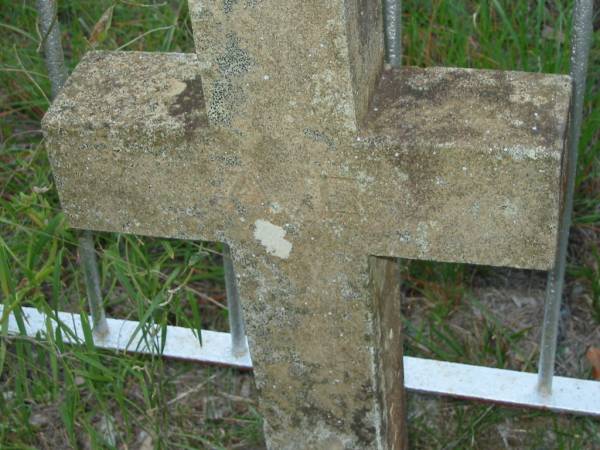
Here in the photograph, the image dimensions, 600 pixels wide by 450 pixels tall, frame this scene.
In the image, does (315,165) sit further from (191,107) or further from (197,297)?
(197,297)

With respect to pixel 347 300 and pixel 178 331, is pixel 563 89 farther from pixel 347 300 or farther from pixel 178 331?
pixel 178 331

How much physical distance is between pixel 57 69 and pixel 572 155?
1.06 meters

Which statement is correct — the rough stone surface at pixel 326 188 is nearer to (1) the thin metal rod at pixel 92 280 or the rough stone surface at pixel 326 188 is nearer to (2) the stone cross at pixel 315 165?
(2) the stone cross at pixel 315 165

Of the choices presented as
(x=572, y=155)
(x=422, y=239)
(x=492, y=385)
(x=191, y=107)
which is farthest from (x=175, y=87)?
(x=492, y=385)

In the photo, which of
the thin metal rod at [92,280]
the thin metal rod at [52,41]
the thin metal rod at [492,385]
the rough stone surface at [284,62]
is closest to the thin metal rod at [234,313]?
the thin metal rod at [492,385]

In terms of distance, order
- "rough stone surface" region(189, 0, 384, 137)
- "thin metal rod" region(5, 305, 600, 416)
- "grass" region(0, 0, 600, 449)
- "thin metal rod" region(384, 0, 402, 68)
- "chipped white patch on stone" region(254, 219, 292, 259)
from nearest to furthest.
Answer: "rough stone surface" region(189, 0, 384, 137)
"chipped white patch on stone" region(254, 219, 292, 259)
"thin metal rod" region(384, 0, 402, 68)
"grass" region(0, 0, 600, 449)
"thin metal rod" region(5, 305, 600, 416)

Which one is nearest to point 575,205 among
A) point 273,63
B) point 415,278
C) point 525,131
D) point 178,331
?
point 415,278

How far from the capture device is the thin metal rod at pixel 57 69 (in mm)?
2289

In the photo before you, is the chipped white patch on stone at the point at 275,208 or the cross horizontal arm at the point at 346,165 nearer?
the cross horizontal arm at the point at 346,165

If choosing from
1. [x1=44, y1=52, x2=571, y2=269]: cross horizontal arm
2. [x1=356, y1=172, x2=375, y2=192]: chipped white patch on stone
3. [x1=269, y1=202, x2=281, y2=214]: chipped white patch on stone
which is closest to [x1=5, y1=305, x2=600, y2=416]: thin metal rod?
[x1=44, y1=52, x2=571, y2=269]: cross horizontal arm

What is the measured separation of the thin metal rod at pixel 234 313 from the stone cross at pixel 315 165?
37cm

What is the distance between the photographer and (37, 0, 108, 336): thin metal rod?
90.1 inches

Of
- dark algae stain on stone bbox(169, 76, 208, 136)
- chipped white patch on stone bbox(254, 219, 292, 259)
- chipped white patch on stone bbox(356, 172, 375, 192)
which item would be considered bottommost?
chipped white patch on stone bbox(254, 219, 292, 259)

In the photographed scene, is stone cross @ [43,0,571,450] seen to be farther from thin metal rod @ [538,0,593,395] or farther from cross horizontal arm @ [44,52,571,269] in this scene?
thin metal rod @ [538,0,593,395]
